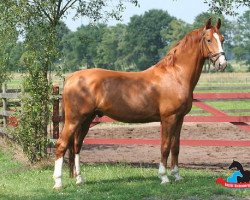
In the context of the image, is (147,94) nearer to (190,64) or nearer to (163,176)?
(190,64)

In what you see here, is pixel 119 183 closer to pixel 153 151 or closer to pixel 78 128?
pixel 78 128

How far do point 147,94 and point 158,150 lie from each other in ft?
17.1

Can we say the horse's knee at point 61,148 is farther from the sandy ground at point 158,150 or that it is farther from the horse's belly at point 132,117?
the sandy ground at point 158,150

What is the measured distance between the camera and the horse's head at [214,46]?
23.8ft

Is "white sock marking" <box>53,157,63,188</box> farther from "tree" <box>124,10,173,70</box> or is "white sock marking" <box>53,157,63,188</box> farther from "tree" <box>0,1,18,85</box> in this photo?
"tree" <box>124,10,173,70</box>

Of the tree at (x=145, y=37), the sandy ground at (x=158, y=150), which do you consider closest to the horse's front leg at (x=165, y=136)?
the sandy ground at (x=158, y=150)

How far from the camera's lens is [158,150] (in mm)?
12539

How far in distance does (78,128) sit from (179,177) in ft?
6.13

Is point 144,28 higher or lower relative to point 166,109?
higher

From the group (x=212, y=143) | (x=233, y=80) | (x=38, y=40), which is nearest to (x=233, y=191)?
(x=212, y=143)

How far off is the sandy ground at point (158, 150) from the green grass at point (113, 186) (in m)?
1.25

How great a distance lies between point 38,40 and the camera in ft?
33.2

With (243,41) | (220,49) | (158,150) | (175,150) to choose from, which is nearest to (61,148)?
(175,150)

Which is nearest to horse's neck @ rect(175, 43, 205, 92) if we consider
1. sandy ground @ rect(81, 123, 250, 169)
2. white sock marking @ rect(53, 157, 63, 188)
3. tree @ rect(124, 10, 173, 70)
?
white sock marking @ rect(53, 157, 63, 188)
